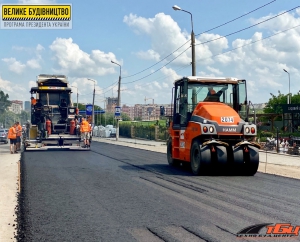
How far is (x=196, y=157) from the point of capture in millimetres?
13938

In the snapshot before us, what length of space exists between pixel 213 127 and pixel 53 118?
47.5 ft

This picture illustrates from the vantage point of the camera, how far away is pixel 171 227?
6953 mm

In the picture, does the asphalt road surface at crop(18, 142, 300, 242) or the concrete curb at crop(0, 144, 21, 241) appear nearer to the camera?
the asphalt road surface at crop(18, 142, 300, 242)

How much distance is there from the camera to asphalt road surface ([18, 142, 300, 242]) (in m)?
6.67

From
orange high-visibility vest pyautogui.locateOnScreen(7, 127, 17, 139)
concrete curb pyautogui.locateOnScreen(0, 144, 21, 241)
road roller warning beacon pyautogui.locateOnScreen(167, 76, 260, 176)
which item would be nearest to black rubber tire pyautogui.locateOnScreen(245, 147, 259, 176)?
road roller warning beacon pyautogui.locateOnScreen(167, 76, 260, 176)

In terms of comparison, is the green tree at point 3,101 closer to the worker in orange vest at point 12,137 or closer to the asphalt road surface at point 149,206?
the worker in orange vest at point 12,137

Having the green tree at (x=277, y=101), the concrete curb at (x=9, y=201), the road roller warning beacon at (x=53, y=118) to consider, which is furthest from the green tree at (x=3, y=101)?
the concrete curb at (x=9, y=201)

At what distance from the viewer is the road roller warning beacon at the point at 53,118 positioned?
82.1ft

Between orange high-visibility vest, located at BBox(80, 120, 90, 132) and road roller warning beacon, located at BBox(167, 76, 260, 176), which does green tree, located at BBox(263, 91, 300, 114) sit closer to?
orange high-visibility vest, located at BBox(80, 120, 90, 132)

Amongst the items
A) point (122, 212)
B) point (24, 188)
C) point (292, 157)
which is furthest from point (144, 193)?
point (292, 157)

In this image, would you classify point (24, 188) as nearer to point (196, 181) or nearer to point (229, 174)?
point (196, 181)

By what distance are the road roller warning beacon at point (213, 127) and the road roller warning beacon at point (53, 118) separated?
10691mm

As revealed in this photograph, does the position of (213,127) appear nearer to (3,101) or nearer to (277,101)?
(277,101)

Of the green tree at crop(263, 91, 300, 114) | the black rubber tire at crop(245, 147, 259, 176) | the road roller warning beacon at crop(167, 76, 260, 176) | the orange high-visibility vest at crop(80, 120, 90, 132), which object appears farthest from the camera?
the green tree at crop(263, 91, 300, 114)
